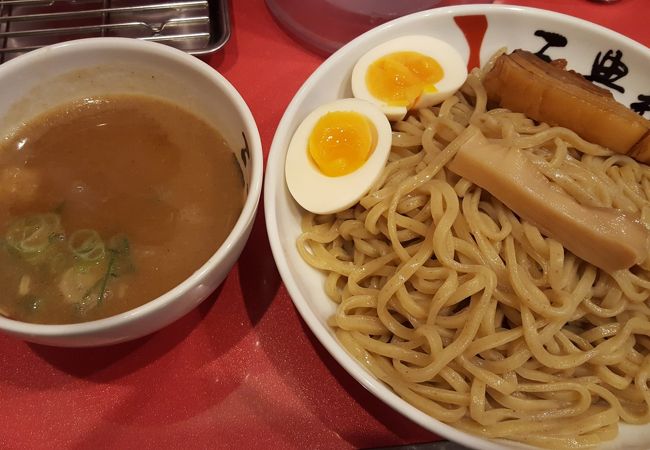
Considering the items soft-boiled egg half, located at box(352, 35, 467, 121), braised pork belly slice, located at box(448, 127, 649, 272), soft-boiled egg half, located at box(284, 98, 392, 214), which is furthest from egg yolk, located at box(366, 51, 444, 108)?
braised pork belly slice, located at box(448, 127, 649, 272)

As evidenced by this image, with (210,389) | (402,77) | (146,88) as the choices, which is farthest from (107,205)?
(402,77)

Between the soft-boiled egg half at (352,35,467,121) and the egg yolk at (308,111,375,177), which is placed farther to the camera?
the soft-boiled egg half at (352,35,467,121)

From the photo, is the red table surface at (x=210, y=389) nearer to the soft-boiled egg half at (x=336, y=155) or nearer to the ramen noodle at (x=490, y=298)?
the ramen noodle at (x=490, y=298)

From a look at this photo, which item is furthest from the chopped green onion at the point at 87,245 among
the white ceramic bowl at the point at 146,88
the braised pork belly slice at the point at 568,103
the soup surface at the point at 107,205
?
the braised pork belly slice at the point at 568,103

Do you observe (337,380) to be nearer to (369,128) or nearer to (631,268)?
(369,128)

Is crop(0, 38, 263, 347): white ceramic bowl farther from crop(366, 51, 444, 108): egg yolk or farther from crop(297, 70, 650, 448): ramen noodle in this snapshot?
crop(366, 51, 444, 108): egg yolk

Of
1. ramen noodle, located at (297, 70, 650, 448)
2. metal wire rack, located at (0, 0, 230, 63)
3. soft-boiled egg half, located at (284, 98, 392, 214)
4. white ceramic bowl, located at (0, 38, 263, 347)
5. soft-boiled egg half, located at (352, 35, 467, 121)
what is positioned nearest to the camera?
white ceramic bowl, located at (0, 38, 263, 347)
